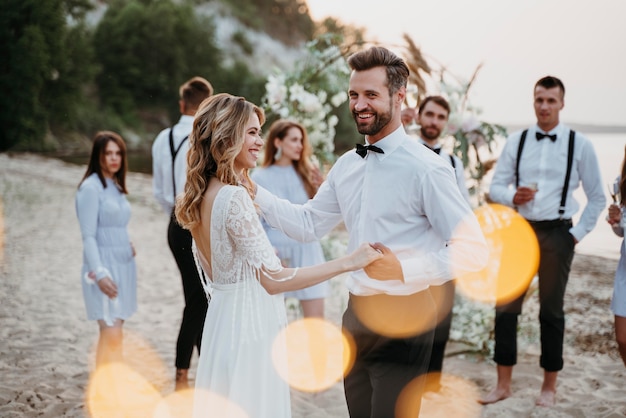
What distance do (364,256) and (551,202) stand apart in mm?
2418

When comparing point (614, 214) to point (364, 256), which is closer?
point (364, 256)

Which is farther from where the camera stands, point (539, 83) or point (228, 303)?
point (539, 83)

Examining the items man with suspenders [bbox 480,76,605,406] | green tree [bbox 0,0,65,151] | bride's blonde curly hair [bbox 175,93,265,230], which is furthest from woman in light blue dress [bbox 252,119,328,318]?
green tree [bbox 0,0,65,151]

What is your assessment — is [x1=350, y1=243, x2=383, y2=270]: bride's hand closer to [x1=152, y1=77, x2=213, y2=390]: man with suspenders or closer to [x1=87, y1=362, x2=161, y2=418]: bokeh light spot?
[x1=152, y1=77, x2=213, y2=390]: man with suspenders

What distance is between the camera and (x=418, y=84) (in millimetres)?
5754

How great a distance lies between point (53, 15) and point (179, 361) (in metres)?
37.1

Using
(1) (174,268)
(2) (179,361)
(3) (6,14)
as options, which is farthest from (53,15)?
(2) (179,361)

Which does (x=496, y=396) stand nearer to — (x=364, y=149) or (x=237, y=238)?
(x=364, y=149)

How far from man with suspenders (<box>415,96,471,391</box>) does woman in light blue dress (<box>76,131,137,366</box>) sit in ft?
7.65

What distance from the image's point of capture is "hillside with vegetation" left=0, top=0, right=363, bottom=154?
116 ft

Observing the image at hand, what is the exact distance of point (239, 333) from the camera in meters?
2.69

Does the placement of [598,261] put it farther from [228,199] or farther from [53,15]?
[53,15]

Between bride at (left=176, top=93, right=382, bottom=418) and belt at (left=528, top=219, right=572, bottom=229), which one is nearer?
bride at (left=176, top=93, right=382, bottom=418)

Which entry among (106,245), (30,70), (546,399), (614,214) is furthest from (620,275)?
(30,70)
